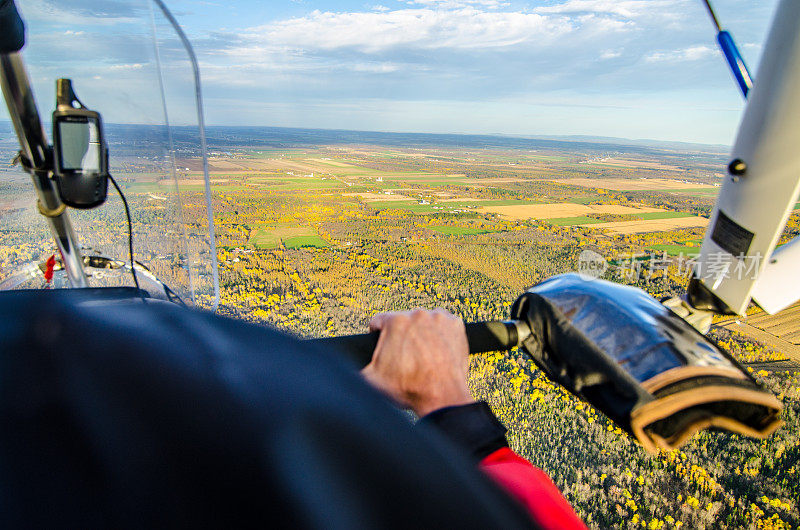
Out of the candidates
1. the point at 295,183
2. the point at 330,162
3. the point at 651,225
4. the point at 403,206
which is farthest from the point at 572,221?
the point at 330,162

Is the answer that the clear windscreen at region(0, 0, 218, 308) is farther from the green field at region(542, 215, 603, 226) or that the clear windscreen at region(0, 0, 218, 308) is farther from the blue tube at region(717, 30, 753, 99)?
the green field at region(542, 215, 603, 226)

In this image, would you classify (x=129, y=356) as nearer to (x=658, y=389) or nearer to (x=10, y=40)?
(x=658, y=389)

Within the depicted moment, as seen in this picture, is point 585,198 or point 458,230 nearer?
point 458,230

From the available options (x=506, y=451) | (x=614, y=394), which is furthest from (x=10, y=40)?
(x=614, y=394)

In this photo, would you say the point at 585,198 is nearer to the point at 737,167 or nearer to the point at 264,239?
the point at 264,239

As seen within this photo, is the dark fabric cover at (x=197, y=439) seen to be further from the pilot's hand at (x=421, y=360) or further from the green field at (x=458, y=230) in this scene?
the green field at (x=458, y=230)

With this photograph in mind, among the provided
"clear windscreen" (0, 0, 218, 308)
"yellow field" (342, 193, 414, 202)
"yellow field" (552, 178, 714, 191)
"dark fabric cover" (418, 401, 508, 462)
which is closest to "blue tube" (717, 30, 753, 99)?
"dark fabric cover" (418, 401, 508, 462)
